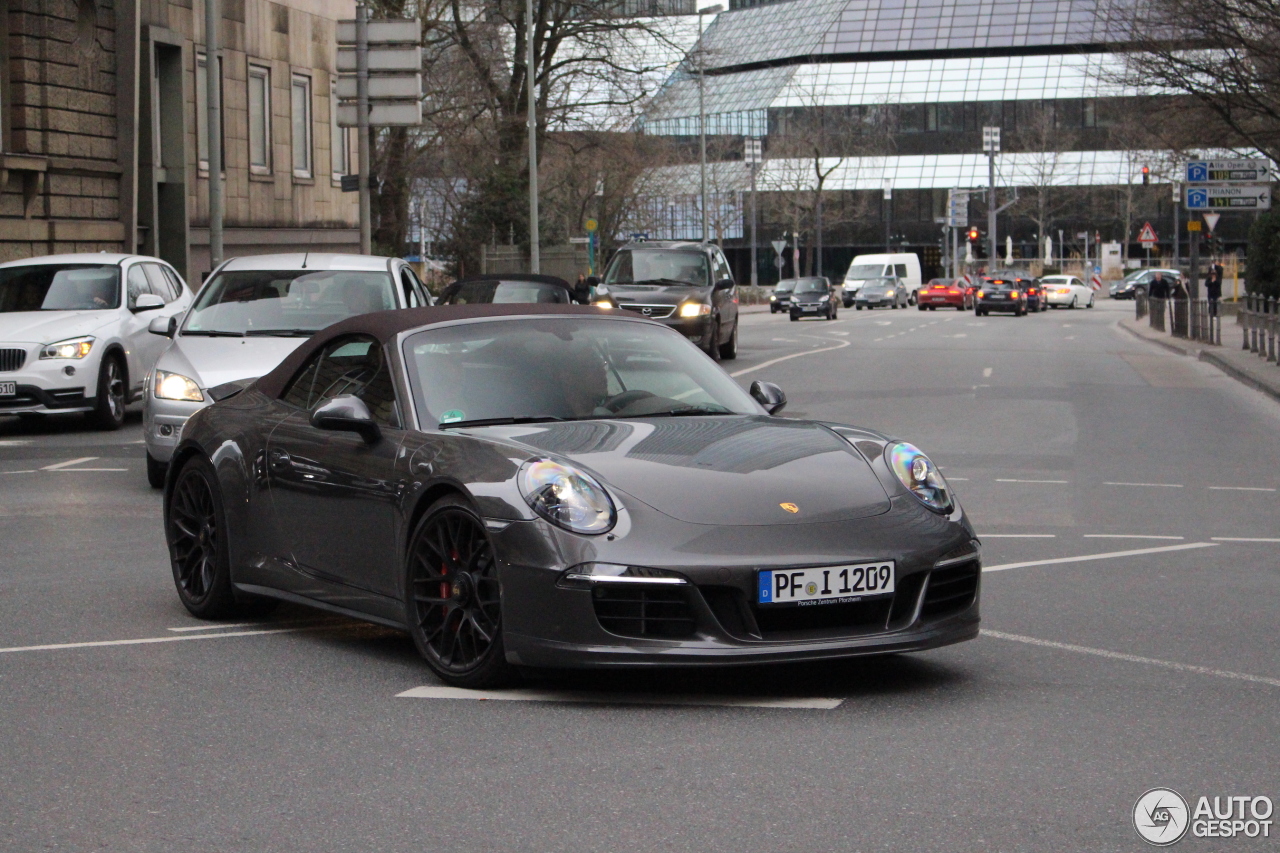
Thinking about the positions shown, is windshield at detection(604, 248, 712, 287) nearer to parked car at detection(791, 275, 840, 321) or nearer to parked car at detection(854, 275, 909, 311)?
parked car at detection(791, 275, 840, 321)

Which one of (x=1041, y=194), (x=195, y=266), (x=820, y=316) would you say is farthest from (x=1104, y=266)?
(x=195, y=266)

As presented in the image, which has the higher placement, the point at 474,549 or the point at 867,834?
the point at 474,549

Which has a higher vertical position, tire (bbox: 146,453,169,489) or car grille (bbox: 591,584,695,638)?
car grille (bbox: 591,584,695,638)

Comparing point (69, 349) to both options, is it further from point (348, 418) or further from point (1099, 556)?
point (348, 418)

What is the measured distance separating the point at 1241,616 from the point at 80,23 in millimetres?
29361

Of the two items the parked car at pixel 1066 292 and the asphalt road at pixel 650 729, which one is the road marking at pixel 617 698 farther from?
the parked car at pixel 1066 292

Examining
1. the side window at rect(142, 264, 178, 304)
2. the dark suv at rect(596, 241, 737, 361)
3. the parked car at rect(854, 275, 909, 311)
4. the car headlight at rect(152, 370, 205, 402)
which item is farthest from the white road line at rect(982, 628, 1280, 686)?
the parked car at rect(854, 275, 909, 311)

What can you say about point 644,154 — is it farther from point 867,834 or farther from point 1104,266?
point 867,834

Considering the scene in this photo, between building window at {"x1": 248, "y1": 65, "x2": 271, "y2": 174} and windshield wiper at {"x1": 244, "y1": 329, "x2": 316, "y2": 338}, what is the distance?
88.9ft

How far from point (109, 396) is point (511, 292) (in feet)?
22.0

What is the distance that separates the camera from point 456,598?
251 inches

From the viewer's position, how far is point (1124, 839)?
15.0 ft

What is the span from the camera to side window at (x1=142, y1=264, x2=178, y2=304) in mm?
20031

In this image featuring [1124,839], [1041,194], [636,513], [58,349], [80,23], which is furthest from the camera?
[1041,194]
